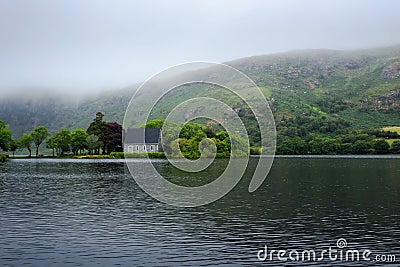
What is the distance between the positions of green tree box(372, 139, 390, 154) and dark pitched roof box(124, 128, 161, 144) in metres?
87.3

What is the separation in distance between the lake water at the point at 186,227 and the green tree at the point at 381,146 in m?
138

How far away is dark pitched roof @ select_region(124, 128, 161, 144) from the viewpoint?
15288 centimetres

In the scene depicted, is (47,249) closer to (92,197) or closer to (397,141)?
(92,197)

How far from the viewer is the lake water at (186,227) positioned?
68.3 ft

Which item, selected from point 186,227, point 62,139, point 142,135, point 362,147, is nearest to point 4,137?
point 62,139

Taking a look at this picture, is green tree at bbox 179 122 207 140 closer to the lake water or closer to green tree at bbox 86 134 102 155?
green tree at bbox 86 134 102 155

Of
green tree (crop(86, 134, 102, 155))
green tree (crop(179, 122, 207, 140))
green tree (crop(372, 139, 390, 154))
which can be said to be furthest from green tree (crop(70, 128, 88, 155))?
A: green tree (crop(372, 139, 390, 154))

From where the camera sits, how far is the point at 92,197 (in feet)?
136

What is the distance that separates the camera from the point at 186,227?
27.7 meters

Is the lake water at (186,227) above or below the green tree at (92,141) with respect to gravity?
below

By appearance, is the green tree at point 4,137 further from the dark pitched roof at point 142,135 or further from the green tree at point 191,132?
the green tree at point 191,132

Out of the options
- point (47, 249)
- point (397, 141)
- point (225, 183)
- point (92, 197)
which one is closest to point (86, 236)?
point (47, 249)

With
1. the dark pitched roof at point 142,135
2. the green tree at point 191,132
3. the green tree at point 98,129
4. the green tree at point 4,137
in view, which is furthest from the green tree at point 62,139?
the green tree at point 191,132

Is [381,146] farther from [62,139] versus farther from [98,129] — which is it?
[62,139]
